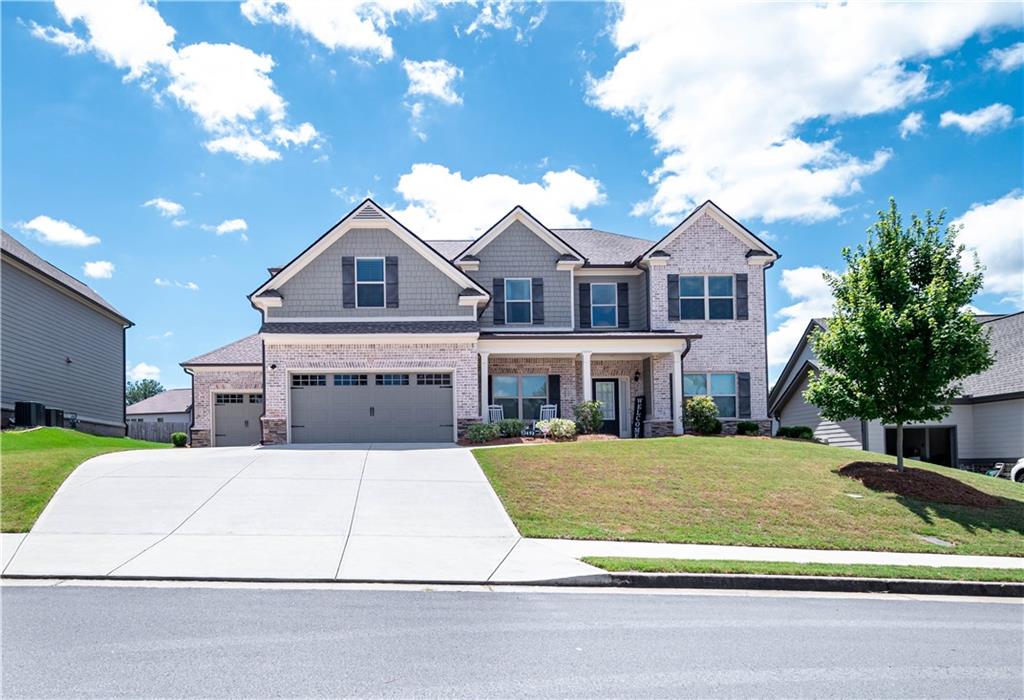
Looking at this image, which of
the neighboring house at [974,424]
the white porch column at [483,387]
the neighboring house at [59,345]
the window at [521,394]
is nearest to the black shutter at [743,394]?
the neighboring house at [974,424]

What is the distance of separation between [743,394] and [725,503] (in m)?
12.8

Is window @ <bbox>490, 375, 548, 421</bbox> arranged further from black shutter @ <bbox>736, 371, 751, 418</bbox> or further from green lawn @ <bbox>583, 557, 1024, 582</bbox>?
green lawn @ <bbox>583, 557, 1024, 582</bbox>

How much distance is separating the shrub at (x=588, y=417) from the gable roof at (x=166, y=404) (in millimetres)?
46860

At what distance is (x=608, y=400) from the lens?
28.3 metres

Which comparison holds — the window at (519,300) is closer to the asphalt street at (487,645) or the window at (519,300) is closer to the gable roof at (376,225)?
the gable roof at (376,225)

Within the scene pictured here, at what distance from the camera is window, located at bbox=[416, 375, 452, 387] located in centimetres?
2434

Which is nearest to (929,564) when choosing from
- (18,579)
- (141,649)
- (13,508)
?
(141,649)

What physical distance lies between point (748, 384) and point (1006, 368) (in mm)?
8048

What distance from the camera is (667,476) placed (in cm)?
1742

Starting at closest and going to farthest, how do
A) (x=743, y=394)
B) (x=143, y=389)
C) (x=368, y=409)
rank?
(x=368, y=409) < (x=743, y=394) < (x=143, y=389)

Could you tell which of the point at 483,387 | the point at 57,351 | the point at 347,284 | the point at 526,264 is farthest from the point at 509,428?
the point at 57,351

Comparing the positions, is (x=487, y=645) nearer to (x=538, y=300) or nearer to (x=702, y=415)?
(x=702, y=415)

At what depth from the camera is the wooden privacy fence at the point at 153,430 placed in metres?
40.5

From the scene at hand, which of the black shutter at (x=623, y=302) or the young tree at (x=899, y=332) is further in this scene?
the black shutter at (x=623, y=302)
